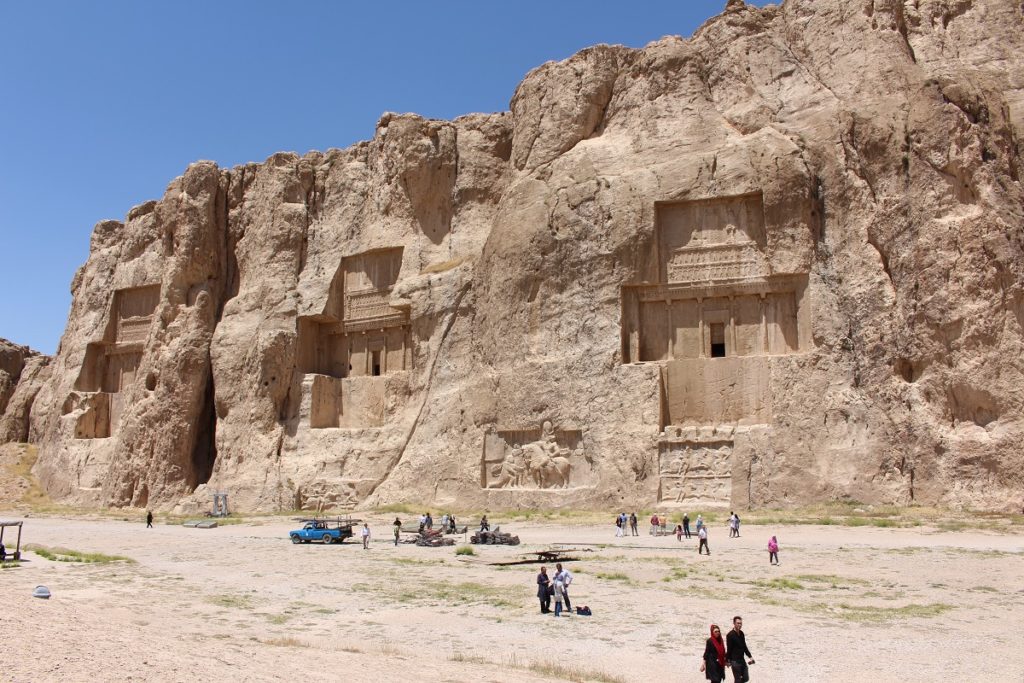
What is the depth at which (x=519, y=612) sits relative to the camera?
51.7ft

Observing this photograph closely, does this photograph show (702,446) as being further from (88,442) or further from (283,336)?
(88,442)

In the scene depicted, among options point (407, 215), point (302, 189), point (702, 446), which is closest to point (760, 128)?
point (702, 446)

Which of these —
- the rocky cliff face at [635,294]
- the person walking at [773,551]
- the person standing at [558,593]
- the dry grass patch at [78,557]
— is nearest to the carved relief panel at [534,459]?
the rocky cliff face at [635,294]

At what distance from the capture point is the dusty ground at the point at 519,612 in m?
10.7

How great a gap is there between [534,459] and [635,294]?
279 inches

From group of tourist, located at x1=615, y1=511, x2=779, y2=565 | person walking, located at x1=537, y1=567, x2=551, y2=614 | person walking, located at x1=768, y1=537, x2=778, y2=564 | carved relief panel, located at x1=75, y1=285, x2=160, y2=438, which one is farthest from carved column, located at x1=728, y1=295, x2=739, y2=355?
carved relief panel, located at x1=75, y1=285, x2=160, y2=438

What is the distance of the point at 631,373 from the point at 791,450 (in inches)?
240

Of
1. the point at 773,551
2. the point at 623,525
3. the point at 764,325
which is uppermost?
the point at 764,325

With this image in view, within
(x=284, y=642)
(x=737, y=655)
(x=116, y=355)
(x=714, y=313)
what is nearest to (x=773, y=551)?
(x=737, y=655)

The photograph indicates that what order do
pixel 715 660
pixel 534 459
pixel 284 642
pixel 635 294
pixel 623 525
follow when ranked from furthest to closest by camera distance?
pixel 635 294 → pixel 534 459 → pixel 623 525 → pixel 284 642 → pixel 715 660

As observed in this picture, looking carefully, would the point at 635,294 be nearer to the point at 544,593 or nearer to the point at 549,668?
the point at 544,593

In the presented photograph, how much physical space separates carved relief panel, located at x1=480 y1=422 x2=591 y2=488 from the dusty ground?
740cm

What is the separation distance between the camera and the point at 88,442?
4541cm

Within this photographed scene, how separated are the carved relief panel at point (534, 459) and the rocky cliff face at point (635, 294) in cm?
11
